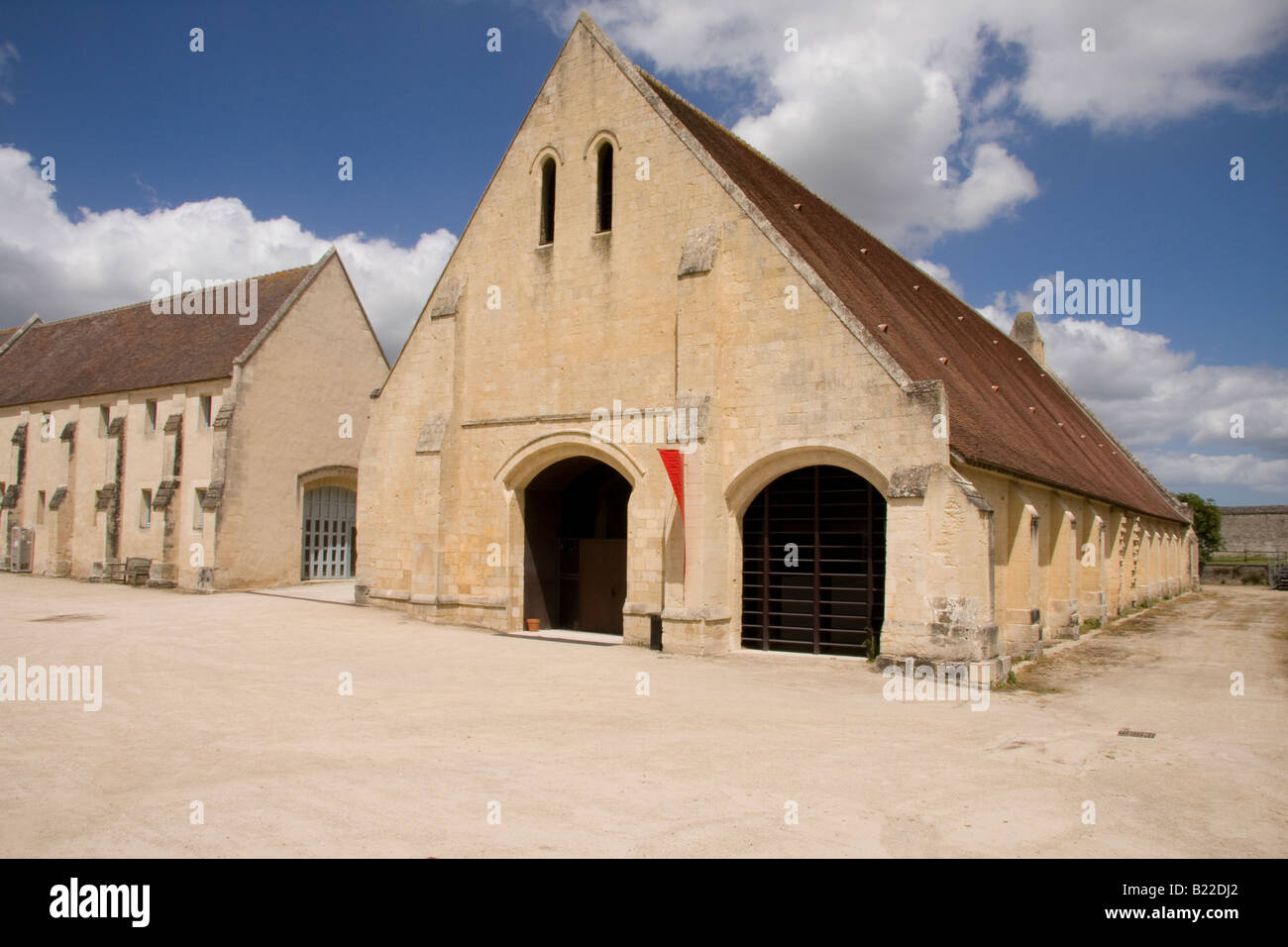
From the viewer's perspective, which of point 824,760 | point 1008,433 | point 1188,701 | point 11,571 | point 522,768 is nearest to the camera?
point 522,768

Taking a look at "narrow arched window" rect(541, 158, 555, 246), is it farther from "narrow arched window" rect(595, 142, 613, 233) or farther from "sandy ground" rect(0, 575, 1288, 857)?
"sandy ground" rect(0, 575, 1288, 857)

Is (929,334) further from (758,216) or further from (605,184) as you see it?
(605,184)

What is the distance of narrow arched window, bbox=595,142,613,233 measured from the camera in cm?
1712

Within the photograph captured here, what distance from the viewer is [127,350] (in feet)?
99.1

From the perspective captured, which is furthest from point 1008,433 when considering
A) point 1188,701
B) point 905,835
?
point 905,835

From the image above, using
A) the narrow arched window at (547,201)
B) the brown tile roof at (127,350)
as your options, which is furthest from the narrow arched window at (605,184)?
the brown tile roof at (127,350)

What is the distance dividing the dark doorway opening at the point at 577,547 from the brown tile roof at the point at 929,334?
20.5ft

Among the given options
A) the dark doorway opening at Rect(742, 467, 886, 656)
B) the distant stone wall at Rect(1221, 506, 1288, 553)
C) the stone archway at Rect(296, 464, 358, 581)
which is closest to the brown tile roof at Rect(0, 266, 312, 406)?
the stone archway at Rect(296, 464, 358, 581)

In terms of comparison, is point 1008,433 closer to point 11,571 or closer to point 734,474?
point 734,474

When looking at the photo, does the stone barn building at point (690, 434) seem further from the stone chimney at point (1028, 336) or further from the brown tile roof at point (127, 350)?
the stone chimney at point (1028, 336)

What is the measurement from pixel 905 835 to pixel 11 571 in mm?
33790

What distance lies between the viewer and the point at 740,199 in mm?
15039

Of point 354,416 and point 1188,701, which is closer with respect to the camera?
point 1188,701

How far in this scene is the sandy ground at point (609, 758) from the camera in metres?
5.92
